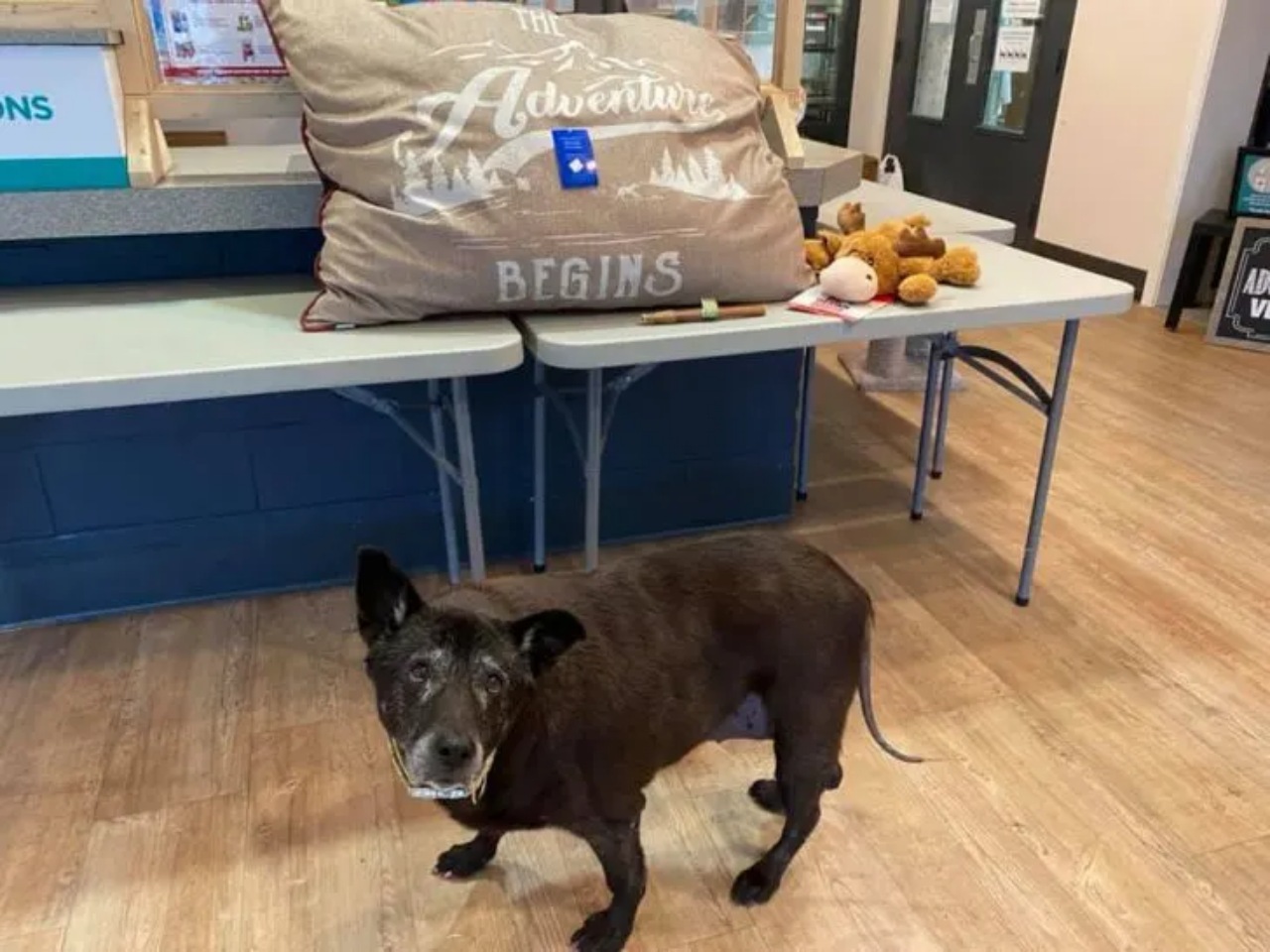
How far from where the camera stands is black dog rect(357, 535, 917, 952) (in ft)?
3.40

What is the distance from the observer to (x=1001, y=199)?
5.43 meters

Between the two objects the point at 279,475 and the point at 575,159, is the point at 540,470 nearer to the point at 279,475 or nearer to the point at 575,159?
the point at 279,475

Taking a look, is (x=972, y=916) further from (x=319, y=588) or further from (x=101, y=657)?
(x=101, y=657)

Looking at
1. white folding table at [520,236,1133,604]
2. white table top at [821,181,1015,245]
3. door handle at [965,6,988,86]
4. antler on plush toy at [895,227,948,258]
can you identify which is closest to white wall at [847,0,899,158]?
door handle at [965,6,988,86]

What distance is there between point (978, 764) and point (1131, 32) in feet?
13.0

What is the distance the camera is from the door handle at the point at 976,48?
534 cm

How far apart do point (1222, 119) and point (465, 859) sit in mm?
4388

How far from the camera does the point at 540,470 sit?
2219 mm

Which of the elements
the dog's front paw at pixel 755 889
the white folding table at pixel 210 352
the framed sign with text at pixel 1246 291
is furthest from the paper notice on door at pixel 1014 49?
the dog's front paw at pixel 755 889

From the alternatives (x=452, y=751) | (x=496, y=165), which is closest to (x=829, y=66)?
(x=496, y=165)

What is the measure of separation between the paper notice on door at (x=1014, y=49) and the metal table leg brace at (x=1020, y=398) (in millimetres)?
3126

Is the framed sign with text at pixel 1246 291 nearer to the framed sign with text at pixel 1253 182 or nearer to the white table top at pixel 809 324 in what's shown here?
the framed sign with text at pixel 1253 182

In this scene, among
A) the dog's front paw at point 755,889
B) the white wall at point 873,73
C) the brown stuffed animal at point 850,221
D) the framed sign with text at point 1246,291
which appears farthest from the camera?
the white wall at point 873,73

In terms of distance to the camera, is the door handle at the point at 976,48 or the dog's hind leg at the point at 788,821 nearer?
the dog's hind leg at the point at 788,821
